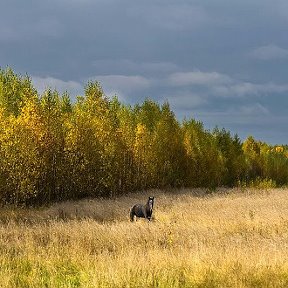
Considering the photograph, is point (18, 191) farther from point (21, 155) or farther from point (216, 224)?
point (216, 224)

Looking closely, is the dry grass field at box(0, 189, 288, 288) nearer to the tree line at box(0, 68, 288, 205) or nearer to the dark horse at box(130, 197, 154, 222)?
the dark horse at box(130, 197, 154, 222)

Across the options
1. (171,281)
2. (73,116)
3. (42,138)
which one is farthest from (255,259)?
(73,116)

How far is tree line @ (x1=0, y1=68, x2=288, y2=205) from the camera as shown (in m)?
31.6

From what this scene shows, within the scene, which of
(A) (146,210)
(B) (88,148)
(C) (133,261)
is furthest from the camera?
(B) (88,148)

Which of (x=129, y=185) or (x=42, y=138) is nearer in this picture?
(x=42, y=138)

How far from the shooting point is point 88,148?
36.9 metres

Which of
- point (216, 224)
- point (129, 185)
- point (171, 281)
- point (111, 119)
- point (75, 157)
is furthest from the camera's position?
point (129, 185)

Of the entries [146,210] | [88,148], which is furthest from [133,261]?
[88,148]

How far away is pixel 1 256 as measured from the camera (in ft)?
36.1

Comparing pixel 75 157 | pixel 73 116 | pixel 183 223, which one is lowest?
pixel 183 223

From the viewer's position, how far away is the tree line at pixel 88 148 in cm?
3164

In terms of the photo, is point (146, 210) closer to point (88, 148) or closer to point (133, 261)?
point (133, 261)

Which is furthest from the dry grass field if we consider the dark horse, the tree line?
the tree line

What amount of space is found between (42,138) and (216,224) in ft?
64.4
